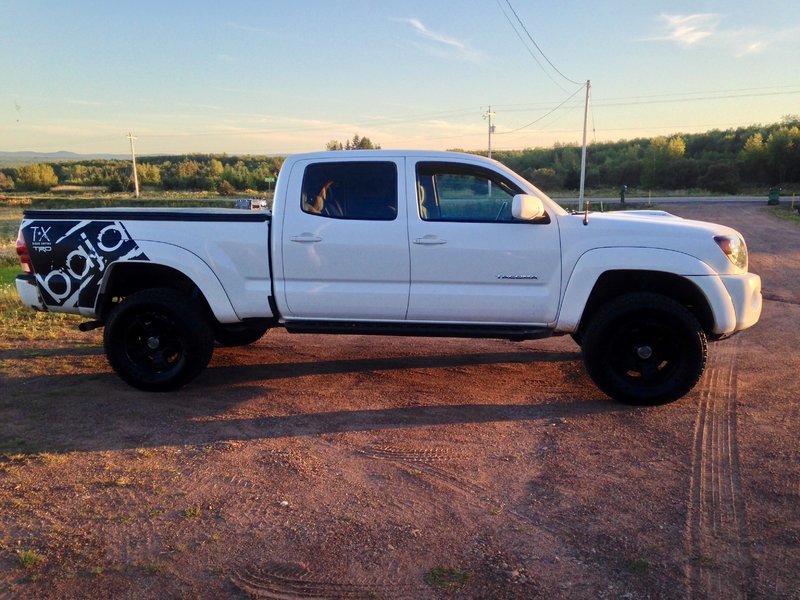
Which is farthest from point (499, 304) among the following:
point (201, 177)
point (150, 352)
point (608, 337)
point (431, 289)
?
point (201, 177)

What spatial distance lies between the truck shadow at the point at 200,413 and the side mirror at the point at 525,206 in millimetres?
1607

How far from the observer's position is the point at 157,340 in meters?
5.97

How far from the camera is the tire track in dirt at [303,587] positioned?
3.01 metres

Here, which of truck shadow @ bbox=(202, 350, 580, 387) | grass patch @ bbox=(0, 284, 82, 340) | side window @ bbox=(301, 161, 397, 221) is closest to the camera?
side window @ bbox=(301, 161, 397, 221)

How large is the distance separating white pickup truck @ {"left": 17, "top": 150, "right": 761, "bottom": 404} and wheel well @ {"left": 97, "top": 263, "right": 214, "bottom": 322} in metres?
0.03

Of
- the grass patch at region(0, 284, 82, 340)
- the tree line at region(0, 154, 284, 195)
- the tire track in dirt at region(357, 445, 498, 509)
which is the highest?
the tree line at region(0, 154, 284, 195)

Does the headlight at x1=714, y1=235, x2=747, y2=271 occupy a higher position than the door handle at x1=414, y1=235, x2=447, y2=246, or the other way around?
Result: the door handle at x1=414, y1=235, x2=447, y2=246

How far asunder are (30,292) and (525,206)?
4486 millimetres

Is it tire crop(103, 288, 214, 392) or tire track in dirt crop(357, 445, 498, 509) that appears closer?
tire track in dirt crop(357, 445, 498, 509)

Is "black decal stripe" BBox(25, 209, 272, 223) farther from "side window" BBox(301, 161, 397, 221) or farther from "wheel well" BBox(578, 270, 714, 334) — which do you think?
"wheel well" BBox(578, 270, 714, 334)

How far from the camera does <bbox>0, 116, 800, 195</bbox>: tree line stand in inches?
2186

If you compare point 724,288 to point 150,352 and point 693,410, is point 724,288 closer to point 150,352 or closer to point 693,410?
point 693,410

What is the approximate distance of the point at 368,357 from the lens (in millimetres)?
7191

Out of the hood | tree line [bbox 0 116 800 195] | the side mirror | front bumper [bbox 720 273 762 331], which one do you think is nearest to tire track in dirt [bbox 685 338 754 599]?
front bumper [bbox 720 273 762 331]
